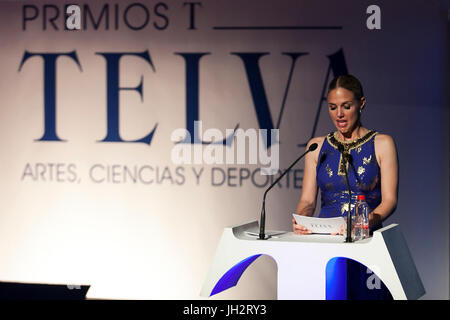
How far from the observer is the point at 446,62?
5707 mm

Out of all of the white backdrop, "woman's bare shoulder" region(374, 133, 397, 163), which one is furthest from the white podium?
the white backdrop

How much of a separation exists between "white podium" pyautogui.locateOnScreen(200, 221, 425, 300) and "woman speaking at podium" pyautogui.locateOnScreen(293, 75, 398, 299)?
1.54 ft

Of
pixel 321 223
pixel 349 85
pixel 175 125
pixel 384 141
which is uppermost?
pixel 349 85

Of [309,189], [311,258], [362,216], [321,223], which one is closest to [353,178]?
[309,189]

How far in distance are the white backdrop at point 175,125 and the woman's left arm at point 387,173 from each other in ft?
5.69

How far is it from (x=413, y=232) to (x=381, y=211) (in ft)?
6.83

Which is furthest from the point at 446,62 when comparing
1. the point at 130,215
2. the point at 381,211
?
the point at 130,215

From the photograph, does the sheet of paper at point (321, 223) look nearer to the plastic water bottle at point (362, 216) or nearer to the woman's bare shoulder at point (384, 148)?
the plastic water bottle at point (362, 216)

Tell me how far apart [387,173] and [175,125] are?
2.40m

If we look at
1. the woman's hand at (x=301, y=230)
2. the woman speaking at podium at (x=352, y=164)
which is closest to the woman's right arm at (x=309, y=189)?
the woman speaking at podium at (x=352, y=164)

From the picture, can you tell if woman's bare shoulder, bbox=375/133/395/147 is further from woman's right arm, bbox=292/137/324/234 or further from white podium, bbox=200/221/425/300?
white podium, bbox=200/221/425/300

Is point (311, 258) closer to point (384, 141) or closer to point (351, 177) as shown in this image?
point (351, 177)

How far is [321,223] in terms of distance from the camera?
357cm
